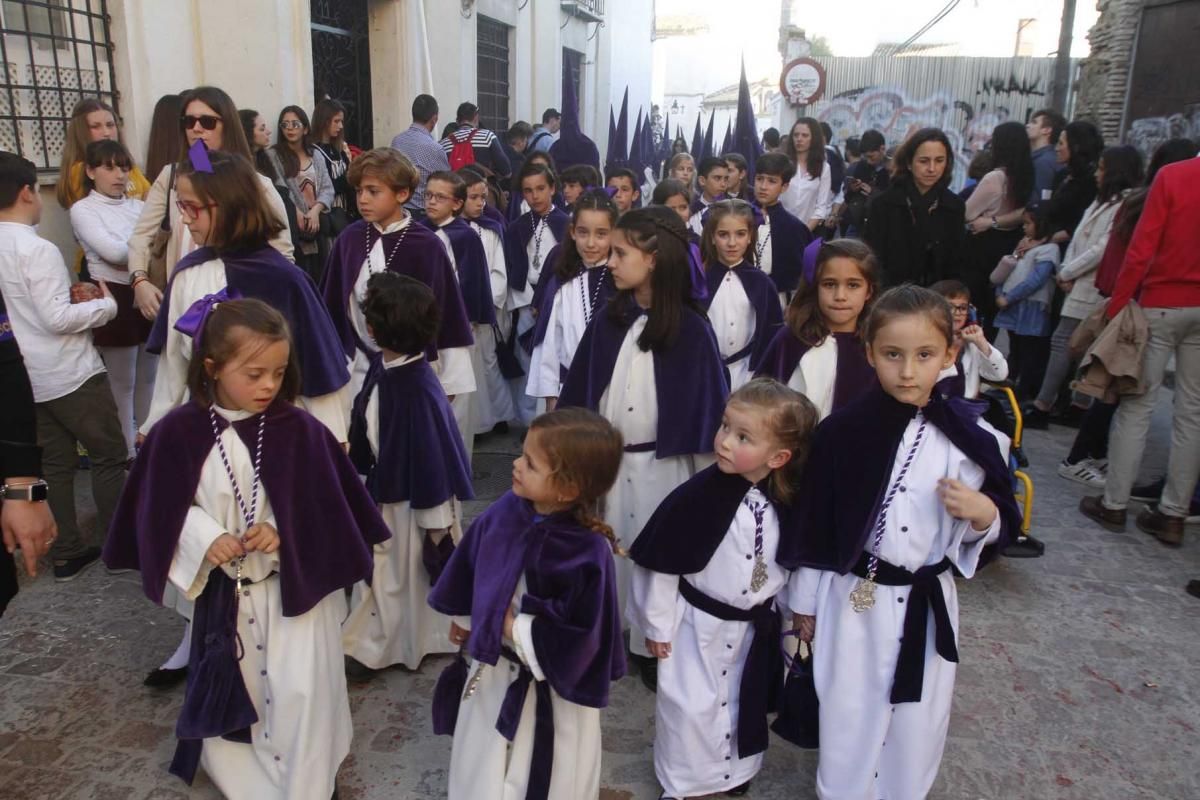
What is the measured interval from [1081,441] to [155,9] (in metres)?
6.97

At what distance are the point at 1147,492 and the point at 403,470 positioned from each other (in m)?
4.82

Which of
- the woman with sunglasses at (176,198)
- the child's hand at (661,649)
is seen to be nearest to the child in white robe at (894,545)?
the child's hand at (661,649)

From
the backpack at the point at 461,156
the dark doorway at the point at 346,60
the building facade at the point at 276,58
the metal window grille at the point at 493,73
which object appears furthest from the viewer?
the metal window grille at the point at 493,73

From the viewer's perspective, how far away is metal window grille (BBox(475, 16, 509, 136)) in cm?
1331

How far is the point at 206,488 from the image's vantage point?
256 cm

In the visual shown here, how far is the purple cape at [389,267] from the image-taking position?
13.4 feet

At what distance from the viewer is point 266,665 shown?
2654 millimetres

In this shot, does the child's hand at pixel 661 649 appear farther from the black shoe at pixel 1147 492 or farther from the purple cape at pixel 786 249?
the black shoe at pixel 1147 492

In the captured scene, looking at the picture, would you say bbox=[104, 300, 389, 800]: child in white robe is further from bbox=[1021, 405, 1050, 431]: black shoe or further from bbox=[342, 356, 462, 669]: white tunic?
bbox=[1021, 405, 1050, 431]: black shoe

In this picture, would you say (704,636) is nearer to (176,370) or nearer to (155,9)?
(176,370)

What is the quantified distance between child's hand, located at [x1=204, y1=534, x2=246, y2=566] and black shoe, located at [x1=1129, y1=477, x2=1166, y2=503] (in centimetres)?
531

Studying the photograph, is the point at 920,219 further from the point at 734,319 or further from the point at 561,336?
the point at 561,336

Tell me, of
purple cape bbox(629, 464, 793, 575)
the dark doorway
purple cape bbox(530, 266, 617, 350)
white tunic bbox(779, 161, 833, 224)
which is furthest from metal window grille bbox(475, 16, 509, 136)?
purple cape bbox(629, 464, 793, 575)

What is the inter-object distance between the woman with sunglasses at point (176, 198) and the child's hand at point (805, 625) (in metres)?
2.60
